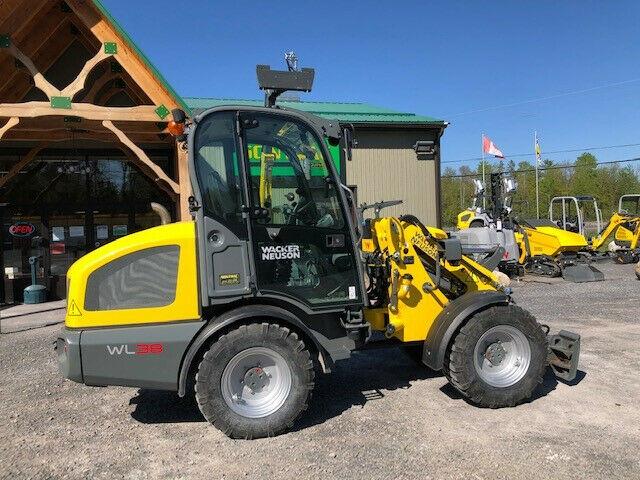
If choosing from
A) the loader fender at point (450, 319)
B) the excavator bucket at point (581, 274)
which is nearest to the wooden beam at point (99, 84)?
the loader fender at point (450, 319)

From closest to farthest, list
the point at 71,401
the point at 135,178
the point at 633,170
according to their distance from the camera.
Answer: the point at 71,401, the point at 135,178, the point at 633,170

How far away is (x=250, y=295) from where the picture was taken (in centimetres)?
418

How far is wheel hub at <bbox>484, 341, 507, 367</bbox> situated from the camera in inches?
185

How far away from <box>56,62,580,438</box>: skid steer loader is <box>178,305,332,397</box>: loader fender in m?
0.01

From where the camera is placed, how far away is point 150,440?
4207mm

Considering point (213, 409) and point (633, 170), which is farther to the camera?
point (633, 170)

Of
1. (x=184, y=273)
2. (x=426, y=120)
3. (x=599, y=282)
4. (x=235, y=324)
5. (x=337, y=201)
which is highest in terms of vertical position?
(x=426, y=120)

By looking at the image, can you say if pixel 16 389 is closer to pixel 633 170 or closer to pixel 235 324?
pixel 235 324

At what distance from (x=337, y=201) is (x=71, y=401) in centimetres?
329

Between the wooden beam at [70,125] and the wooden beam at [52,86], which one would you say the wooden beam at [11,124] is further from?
the wooden beam at [52,86]

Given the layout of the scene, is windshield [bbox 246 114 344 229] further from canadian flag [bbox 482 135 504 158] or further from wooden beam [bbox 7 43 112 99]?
canadian flag [bbox 482 135 504 158]

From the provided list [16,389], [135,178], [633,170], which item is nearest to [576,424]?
[16,389]

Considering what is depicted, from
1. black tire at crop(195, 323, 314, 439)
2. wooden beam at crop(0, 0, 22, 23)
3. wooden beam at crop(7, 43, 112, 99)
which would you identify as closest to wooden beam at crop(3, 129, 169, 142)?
wooden beam at crop(7, 43, 112, 99)

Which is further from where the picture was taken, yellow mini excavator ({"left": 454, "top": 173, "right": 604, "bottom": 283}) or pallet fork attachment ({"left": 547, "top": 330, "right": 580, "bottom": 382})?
yellow mini excavator ({"left": 454, "top": 173, "right": 604, "bottom": 283})
